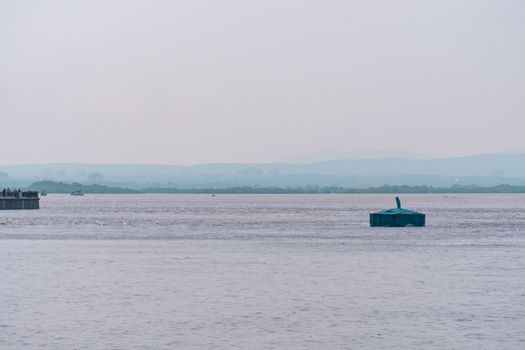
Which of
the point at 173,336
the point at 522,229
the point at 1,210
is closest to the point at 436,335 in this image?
the point at 173,336

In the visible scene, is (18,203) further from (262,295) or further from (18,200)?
(262,295)

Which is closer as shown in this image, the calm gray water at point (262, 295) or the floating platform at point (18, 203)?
the calm gray water at point (262, 295)

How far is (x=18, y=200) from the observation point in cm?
18362

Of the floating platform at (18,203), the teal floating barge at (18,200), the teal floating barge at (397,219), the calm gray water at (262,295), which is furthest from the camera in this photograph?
the teal floating barge at (18,200)

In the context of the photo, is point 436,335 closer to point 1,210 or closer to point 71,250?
point 71,250

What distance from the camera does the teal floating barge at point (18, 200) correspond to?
180 m

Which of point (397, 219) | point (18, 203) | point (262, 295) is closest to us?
point (262, 295)

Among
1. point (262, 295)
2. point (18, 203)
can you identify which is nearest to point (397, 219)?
point (262, 295)

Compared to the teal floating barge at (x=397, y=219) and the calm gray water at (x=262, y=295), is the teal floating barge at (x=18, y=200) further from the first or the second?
the calm gray water at (x=262, y=295)

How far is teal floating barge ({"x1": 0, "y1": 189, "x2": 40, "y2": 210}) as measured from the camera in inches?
7067

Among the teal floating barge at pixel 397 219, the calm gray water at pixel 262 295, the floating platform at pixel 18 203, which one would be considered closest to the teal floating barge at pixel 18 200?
the floating platform at pixel 18 203

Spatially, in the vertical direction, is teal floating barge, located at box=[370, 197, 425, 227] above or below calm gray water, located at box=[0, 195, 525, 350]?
above

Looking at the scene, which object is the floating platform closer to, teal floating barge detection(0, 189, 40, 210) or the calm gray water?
teal floating barge detection(0, 189, 40, 210)

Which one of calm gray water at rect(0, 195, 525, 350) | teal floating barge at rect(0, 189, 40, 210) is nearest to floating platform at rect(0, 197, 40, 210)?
teal floating barge at rect(0, 189, 40, 210)
